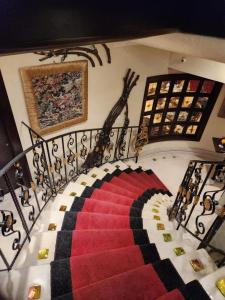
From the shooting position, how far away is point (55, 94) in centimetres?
359

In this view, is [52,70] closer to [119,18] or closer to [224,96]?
[119,18]

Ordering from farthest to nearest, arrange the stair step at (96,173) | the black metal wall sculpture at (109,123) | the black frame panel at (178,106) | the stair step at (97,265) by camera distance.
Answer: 1. the black frame panel at (178,106)
2. the black metal wall sculpture at (109,123)
3. the stair step at (96,173)
4. the stair step at (97,265)

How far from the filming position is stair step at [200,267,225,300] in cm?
178

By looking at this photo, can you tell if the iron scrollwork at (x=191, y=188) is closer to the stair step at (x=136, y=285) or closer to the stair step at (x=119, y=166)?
the stair step at (x=136, y=285)

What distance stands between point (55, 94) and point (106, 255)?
2649 millimetres

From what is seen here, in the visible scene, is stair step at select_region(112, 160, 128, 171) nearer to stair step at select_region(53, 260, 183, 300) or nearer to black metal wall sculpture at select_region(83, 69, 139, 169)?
black metal wall sculpture at select_region(83, 69, 139, 169)

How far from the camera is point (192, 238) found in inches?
105

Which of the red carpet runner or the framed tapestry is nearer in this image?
the red carpet runner

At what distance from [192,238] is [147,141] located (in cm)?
311

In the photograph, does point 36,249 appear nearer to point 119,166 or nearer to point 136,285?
point 136,285

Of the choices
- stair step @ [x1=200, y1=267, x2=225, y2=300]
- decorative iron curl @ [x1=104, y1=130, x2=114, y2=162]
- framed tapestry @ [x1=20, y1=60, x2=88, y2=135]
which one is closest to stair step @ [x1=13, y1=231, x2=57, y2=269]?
stair step @ [x1=200, y1=267, x2=225, y2=300]

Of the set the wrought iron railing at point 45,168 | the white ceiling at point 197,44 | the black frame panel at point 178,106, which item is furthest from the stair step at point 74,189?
the black frame panel at point 178,106

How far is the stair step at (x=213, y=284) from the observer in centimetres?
178

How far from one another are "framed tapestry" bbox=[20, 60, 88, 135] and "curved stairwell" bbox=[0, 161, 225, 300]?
Result: 1.22 metres
